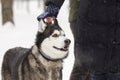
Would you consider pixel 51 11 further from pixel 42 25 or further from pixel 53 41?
pixel 53 41

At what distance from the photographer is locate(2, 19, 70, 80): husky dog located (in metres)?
5.16

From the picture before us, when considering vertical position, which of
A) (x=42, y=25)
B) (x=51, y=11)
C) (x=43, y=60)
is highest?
(x=51, y=11)

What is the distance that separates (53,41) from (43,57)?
0.34 m

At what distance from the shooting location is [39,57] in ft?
18.0

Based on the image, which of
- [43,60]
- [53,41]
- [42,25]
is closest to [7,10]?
[43,60]

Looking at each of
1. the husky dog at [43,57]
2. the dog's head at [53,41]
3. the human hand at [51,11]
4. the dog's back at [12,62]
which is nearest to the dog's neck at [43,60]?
the husky dog at [43,57]

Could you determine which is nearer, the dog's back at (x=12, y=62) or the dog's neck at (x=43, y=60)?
the dog's neck at (x=43, y=60)

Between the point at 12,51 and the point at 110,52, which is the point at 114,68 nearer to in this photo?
the point at 110,52

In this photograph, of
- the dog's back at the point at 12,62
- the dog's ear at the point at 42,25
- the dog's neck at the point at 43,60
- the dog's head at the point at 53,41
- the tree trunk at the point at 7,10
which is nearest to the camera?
the dog's ear at the point at 42,25

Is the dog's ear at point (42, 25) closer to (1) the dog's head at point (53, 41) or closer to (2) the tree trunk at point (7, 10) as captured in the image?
(1) the dog's head at point (53, 41)

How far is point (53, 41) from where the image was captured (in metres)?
5.20

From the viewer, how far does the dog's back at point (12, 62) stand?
5.88m

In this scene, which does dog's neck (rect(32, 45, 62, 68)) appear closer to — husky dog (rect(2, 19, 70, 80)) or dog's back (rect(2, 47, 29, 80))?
husky dog (rect(2, 19, 70, 80))

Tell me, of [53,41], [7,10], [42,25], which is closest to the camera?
[42,25]
